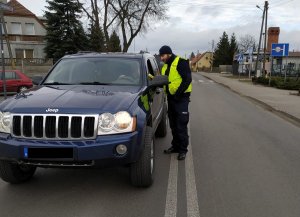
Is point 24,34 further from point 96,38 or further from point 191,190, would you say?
point 191,190

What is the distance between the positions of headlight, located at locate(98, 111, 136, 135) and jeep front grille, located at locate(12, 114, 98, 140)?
87mm

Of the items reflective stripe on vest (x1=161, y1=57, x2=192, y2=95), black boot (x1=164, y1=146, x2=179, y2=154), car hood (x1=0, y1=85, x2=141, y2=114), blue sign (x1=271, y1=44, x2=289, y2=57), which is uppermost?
blue sign (x1=271, y1=44, x2=289, y2=57)

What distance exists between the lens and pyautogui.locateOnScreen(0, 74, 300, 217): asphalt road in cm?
413

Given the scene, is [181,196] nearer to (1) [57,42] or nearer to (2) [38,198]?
(2) [38,198]

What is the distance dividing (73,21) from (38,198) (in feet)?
118

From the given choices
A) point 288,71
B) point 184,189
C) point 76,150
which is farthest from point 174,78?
point 288,71

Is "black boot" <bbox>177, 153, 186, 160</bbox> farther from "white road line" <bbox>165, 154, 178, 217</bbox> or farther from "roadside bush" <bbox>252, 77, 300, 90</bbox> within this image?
"roadside bush" <bbox>252, 77, 300, 90</bbox>

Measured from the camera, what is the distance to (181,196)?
454 centimetres

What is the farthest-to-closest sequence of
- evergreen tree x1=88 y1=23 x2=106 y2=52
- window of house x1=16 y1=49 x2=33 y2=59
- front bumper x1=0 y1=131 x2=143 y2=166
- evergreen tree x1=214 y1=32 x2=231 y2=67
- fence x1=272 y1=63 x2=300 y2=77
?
evergreen tree x1=214 y1=32 x2=231 y2=67 → window of house x1=16 y1=49 x2=33 y2=59 → fence x1=272 y1=63 x2=300 y2=77 → evergreen tree x1=88 y1=23 x2=106 y2=52 → front bumper x1=0 y1=131 x2=143 y2=166

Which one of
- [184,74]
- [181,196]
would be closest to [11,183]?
[181,196]

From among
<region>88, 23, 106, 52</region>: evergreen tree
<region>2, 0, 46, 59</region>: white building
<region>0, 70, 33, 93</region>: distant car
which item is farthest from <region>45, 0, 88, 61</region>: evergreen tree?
<region>0, 70, 33, 93</region>: distant car

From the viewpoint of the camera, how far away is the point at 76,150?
4.04 meters

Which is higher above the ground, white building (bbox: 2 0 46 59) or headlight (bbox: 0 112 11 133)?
white building (bbox: 2 0 46 59)

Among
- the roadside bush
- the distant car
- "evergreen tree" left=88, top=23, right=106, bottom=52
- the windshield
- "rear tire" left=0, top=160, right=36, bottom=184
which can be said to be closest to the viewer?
"rear tire" left=0, top=160, right=36, bottom=184
